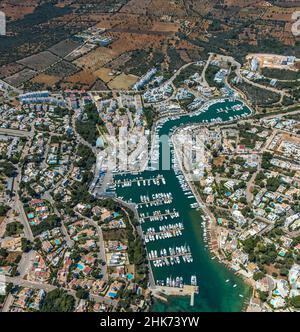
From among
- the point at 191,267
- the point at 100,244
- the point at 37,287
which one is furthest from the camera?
the point at 100,244

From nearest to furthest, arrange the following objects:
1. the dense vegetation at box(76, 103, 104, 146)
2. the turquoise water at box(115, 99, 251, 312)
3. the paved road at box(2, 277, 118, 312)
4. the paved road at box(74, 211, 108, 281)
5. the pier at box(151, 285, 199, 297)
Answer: the paved road at box(2, 277, 118, 312), the turquoise water at box(115, 99, 251, 312), the pier at box(151, 285, 199, 297), the paved road at box(74, 211, 108, 281), the dense vegetation at box(76, 103, 104, 146)

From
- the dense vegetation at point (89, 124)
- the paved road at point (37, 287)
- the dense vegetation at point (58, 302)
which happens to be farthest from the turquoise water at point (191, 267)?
the dense vegetation at point (89, 124)

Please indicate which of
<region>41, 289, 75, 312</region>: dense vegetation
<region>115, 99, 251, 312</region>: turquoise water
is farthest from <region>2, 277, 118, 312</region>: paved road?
<region>115, 99, 251, 312</region>: turquoise water

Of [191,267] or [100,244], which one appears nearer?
[191,267]

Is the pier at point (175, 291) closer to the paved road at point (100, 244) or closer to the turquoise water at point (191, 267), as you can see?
the turquoise water at point (191, 267)

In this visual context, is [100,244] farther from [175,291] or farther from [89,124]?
[89,124]

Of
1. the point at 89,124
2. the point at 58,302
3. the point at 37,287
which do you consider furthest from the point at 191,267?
the point at 89,124

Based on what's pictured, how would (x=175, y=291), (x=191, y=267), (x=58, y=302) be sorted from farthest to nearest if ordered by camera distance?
(x=191, y=267), (x=175, y=291), (x=58, y=302)

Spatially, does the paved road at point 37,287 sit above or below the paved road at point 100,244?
below

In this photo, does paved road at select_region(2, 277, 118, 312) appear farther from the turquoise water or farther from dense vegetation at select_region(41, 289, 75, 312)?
the turquoise water
